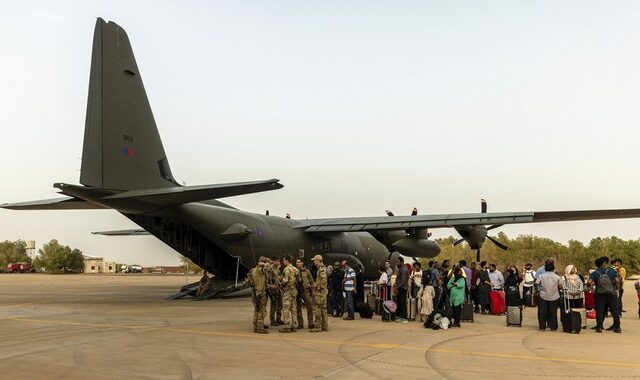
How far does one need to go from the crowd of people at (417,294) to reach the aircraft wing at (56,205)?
8.05 meters

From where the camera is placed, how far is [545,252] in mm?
69875

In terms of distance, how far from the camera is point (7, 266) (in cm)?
8825

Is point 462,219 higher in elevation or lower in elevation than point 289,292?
higher

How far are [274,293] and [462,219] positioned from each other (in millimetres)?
12008

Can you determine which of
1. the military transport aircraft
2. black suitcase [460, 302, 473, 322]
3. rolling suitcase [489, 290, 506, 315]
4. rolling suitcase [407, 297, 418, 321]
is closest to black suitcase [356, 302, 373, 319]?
rolling suitcase [407, 297, 418, 321]

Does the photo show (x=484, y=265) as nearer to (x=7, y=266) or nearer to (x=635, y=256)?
(x=635, y=256)

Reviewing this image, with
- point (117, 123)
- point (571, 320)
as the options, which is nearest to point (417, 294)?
Answer: point (571, 320)

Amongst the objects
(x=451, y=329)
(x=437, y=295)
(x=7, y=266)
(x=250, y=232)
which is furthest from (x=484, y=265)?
(x=7, y=266)

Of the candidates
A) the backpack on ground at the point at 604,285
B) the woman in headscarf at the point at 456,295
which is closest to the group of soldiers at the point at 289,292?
the woman in headscarf at the point at 456,295

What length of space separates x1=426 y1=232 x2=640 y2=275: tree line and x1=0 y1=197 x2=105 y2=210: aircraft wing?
52268 mm

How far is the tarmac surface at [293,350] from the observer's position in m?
7.21

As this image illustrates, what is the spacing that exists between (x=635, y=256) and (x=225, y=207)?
72.9 meters

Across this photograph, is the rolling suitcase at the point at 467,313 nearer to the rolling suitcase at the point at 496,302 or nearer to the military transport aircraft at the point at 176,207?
the rolling suitcase at the point at 496,302

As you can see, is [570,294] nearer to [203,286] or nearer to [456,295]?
[456,295]
